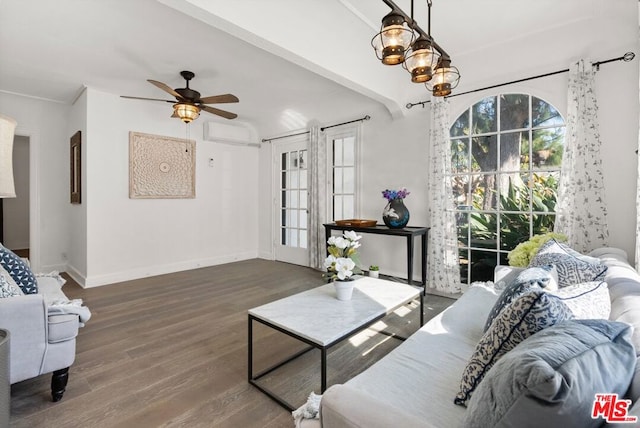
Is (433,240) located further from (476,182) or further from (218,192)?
(218,192)

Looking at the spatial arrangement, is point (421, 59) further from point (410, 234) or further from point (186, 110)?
Answer: point (186, 110)

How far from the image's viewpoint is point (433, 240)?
3736mm

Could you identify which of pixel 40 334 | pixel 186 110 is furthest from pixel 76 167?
pixel 40 334

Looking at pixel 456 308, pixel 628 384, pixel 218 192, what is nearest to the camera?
pixel 628 384

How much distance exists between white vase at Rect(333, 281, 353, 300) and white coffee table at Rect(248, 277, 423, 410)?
3 cm

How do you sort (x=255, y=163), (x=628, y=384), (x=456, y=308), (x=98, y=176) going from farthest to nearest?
1. (x=255, y=163)
2. (x=98, y=176)
3. (x=456, y=308)
4. (x=628, y=384)

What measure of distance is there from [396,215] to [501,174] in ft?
3.97

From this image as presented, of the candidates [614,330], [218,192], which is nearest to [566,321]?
[614,330]

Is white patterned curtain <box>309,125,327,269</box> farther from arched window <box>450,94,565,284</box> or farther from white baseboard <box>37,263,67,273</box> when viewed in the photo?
white baseboard <box>37,263,67,273</box>

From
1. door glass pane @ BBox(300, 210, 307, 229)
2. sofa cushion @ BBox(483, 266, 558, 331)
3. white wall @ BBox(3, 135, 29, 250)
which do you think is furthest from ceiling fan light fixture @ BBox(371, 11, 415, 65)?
white wall @ BBox(3, 135, 29, 250)

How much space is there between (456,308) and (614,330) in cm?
121

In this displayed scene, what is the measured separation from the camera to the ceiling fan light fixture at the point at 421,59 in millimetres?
1813

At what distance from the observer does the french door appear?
5457mm

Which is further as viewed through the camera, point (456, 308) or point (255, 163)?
point (255, 163)
